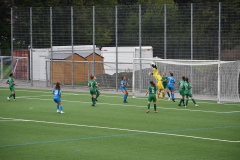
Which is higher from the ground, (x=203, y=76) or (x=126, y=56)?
(x=126, y=56)

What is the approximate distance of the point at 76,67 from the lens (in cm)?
4700

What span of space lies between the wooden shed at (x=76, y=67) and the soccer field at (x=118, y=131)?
33.5 ft

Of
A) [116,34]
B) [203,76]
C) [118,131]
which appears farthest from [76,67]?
[118,131]

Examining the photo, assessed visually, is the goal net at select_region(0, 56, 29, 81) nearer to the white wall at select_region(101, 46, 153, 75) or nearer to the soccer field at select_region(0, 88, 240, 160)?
the white wall at select_region(101, 46, 153, 75)

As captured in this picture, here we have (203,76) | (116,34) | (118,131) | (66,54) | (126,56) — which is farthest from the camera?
(66,54)

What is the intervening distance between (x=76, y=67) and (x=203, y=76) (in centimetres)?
1338

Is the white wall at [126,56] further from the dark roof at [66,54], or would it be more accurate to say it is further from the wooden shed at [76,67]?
the dark roof at [66,54]

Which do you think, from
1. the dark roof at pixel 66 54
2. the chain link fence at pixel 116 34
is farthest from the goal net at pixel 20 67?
the dark roof at pixel 66 54

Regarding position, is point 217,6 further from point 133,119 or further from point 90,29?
point 133,119

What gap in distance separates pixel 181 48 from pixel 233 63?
5670 millimetres

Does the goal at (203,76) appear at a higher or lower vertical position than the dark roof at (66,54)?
lower

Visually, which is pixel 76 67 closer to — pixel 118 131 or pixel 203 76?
pixel 203 76

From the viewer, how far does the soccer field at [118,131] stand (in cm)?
1802

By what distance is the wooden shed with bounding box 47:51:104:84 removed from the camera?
4616 cm
